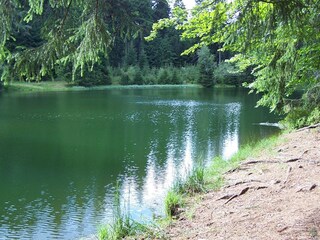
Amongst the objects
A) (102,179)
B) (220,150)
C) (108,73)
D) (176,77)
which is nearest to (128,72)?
(108,73)

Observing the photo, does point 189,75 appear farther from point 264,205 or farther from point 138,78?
point 264,205

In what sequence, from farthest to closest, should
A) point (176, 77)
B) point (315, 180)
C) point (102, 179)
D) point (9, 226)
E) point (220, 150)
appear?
1. point (176, 77)
2. point (220, 150)
3. point (102, 179)
4. point (9, 226)
5. point (315, 180)

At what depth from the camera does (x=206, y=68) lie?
58781mm

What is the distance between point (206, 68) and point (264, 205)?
5422 cm

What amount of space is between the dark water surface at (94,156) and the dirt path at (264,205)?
5.19ft

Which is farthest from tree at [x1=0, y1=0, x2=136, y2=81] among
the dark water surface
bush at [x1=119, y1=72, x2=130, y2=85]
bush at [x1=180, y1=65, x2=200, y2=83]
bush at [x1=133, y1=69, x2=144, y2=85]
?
bush at [x1=180, y1=65, x2=200, y2=83]

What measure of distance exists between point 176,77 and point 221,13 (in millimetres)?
56992

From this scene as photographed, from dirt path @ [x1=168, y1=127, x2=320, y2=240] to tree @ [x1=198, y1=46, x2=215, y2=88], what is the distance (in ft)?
167

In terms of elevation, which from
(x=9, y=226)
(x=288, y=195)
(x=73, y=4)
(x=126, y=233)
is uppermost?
(x=73, y=4)

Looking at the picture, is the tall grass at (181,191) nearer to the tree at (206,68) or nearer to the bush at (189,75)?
the tree at (206,68)

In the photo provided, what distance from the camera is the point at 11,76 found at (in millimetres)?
4637

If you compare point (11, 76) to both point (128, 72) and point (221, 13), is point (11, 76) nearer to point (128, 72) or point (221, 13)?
point (221, 13)

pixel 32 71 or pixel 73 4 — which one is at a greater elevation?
pixel 73 4

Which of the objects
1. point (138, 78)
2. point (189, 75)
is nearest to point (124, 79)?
point (138, 78)
